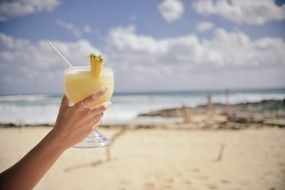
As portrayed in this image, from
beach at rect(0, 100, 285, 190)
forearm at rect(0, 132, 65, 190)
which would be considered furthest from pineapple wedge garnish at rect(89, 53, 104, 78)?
beach at rect(0, 100, 285, 190)

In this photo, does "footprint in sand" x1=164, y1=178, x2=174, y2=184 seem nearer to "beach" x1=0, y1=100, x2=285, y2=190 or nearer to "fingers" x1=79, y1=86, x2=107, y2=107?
"beach" x1=0, y1=100, x2=285, y2=190

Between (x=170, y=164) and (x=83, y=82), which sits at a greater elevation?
(x=83, y=82)

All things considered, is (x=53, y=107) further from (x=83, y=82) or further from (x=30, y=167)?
(x=30, y=167)

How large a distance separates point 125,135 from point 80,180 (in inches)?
283

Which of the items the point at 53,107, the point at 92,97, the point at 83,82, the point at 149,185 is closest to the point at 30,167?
the point at 92,97

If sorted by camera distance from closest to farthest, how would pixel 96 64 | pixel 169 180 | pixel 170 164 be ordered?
1. pixel 96 64
2. pixel 169 180
3. pixel 170 164

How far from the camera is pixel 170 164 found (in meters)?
8.88

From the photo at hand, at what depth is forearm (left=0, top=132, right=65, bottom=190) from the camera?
0.93 m

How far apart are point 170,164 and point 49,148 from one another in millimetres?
8171

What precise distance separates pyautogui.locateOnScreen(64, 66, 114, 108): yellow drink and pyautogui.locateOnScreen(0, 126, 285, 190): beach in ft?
19.2

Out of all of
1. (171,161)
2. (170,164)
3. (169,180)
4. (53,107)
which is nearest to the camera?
(169,180)

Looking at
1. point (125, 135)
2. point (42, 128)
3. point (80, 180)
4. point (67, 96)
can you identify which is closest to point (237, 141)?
point (125, 135)

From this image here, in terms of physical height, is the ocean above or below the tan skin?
below

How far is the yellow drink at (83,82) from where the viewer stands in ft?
4.32
